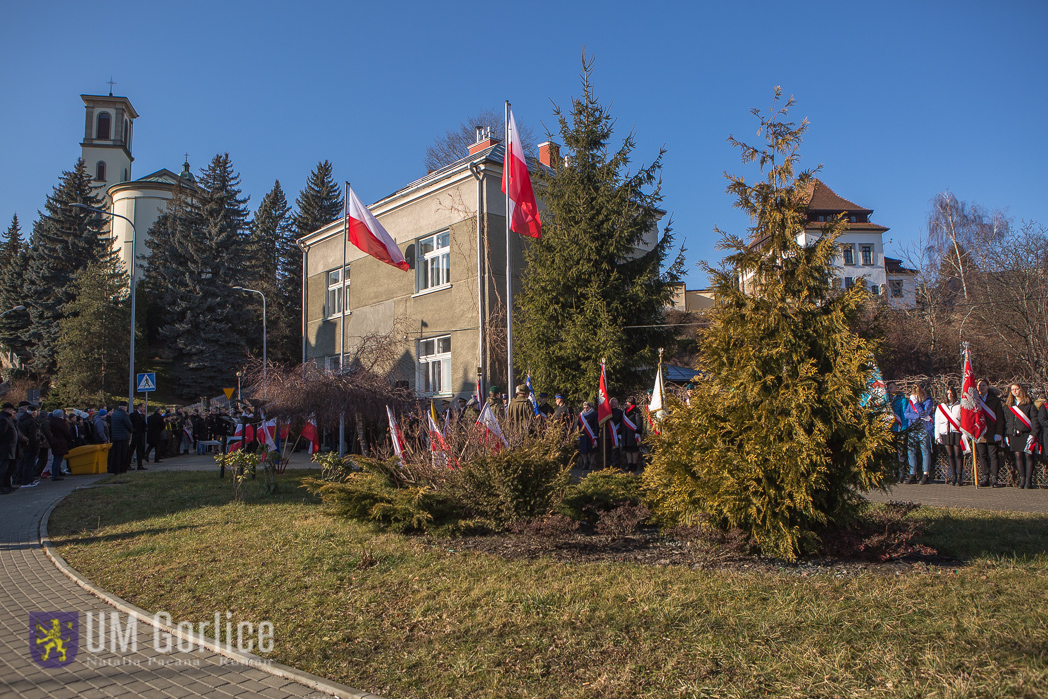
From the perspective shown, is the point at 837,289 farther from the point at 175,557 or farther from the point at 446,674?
the point at 175,557

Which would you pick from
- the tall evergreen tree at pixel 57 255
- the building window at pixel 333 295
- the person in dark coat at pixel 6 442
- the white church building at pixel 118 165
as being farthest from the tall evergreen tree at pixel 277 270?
the person in dark coat at pixel 6 442

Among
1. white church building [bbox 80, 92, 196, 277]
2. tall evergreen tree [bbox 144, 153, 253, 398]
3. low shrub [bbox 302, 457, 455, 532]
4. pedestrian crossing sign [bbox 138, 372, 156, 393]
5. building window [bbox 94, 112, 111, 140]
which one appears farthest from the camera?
building window [bbox 94, 112, 111, 140]

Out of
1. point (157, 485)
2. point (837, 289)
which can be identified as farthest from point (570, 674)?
point (157, 485)

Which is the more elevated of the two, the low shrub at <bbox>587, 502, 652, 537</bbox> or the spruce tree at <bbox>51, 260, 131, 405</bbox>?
the spruce tree at <bbox>51, 260, 131, 405</bbox>

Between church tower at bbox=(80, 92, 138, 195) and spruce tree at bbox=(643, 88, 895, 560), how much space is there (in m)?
81.7

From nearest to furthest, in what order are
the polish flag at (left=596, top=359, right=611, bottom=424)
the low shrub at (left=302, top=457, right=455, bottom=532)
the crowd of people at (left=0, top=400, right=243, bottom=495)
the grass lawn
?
the grass lawn, the low shrub at (left=302, top=457, right=455, bottom=532), the crowd of people at (left=0, top=400, right=243, bottom=495), the polish flag at (left=596, top=359, right=611, bottom=424)

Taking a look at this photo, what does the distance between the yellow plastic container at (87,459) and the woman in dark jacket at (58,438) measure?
1.12 meters

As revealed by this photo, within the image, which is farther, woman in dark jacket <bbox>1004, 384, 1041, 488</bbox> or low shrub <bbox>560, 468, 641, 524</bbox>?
woman in dark jacket <bbox>1004, 384, 1041, 488</bbox>

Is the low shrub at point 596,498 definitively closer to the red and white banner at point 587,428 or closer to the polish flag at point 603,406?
the polish flag at point 603,406

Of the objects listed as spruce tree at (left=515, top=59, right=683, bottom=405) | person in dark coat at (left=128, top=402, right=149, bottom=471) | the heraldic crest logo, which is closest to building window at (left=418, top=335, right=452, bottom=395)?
spruce tree at (left=515, top=59, right=683, bottom=405)

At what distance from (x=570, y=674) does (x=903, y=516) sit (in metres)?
4.54

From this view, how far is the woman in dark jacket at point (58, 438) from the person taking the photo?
1580cm

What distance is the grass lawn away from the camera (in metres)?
3.84

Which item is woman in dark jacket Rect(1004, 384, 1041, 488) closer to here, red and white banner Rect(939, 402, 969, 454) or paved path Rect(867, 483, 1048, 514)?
paved path Rect(867, 483, 1048, 514)
